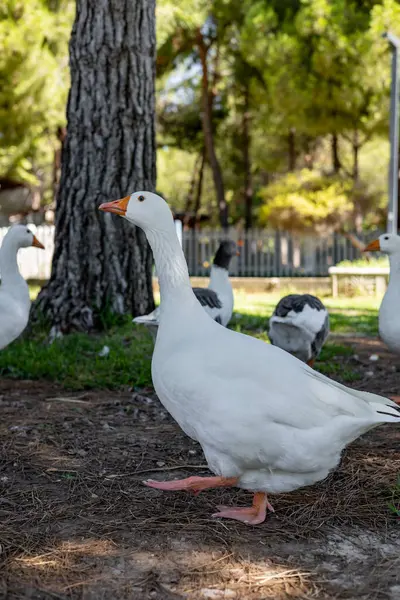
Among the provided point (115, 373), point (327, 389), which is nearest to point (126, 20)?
point (115, 373)

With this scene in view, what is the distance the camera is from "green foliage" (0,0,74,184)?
17.7 meters

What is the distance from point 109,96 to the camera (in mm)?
6469

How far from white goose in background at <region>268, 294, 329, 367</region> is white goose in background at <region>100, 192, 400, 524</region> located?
2.56 metres

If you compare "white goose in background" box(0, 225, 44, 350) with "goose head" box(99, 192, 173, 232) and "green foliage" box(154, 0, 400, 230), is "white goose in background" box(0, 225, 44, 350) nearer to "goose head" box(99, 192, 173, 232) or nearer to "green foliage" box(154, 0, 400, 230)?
"goose head" box(99, 192, 173, 232)

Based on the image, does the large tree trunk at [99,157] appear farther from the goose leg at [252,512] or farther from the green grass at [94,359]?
the goose leg at [252,512]

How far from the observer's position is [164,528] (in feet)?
8.47

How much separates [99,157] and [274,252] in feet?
53.0

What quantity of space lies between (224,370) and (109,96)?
4688mm

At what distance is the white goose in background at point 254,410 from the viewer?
2469mm

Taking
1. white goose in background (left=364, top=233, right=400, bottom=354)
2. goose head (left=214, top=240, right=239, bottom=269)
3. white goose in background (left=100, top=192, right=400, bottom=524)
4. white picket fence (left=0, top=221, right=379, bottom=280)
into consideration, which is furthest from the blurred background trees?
white goose in background (left=100, top=192, right=400, bottom=524)

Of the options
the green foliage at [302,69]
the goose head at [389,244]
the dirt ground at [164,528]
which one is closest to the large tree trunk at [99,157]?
the goose head at [389,244]

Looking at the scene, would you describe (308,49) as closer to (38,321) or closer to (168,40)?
(168,40)

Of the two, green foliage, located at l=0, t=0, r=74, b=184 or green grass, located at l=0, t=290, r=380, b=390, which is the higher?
green foliage, located at l=0, t=0, r=74, b=184

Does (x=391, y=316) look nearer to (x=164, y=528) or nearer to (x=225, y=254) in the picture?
(x=225, y=254)
